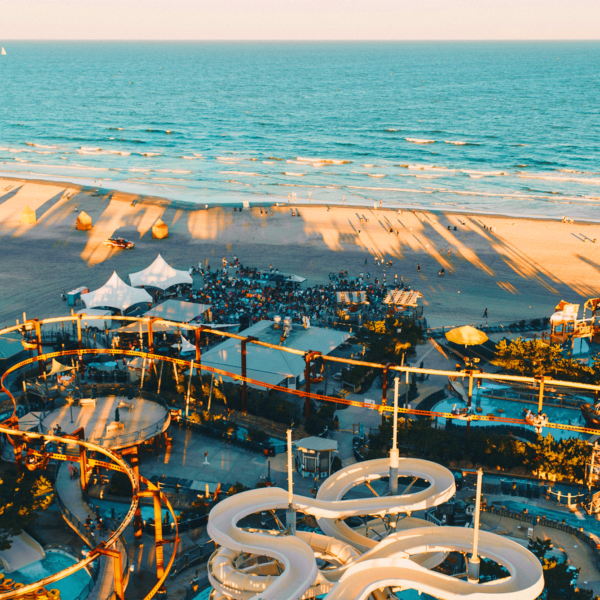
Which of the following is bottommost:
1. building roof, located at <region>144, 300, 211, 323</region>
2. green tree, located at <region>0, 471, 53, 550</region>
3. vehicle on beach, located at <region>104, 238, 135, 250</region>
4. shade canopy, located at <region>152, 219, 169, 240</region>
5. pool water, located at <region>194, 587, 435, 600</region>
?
pool water, located at <region>194, 587, 435, 600</region>

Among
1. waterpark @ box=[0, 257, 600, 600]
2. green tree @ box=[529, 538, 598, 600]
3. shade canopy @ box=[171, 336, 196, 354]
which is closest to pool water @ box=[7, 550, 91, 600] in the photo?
waterpark @ box=[0, 257, 600, 600]

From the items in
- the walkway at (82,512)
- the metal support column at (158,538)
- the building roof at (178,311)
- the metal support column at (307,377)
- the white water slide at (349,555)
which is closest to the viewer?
the white water slide at (349,555)

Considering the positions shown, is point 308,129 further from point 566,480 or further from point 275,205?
point 566,480

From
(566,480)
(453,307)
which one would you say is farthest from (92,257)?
(566,480)

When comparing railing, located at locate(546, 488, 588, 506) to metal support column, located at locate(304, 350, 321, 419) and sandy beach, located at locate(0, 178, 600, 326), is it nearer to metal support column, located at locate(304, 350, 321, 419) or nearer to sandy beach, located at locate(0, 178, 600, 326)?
metal support column, located at locate(304, 350, 321, 419)

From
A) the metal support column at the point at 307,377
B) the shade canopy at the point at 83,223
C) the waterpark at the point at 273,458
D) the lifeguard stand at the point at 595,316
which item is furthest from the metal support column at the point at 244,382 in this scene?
the shade canopy at the point at 83,223

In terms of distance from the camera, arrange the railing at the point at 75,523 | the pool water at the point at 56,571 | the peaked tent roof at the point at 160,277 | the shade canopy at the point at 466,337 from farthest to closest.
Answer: the peaked tent roof at the point at 160,277 → the shade canopy at the point at 466,337 → the railing at the point at 75,523 → the pool water at the point at 56,571

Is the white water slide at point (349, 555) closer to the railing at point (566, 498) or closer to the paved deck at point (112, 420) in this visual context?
the railing at point (566, 498)
